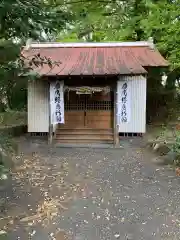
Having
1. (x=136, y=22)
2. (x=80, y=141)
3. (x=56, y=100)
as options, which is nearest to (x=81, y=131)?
(x=80, y=141)

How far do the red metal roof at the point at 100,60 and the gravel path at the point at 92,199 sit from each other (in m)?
2.91

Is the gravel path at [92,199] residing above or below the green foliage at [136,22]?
below

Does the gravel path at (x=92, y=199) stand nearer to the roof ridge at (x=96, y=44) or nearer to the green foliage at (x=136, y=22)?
the green foliage at (x=136, y=22)

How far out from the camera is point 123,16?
15.8 m

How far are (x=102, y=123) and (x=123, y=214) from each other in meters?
7.10

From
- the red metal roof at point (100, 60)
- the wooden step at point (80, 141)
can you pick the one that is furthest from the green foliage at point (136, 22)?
the wooden step at point (80, 141)

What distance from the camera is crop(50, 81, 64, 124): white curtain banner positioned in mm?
12008

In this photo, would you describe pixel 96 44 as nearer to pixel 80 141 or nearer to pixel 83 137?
pixel 83 137

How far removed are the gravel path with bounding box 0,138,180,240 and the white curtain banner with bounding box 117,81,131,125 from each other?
1.96m

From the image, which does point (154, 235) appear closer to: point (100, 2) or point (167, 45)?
point (167, 45)

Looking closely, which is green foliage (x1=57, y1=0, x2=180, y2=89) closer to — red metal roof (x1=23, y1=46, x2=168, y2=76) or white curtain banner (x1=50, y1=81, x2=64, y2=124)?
red metal roof (x1=23, y1=46, x2=168, y2=76)

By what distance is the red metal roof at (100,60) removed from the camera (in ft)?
37.7

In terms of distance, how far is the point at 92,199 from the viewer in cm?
661

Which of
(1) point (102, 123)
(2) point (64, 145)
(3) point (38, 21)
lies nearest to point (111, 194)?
(3) point (38, 21)
